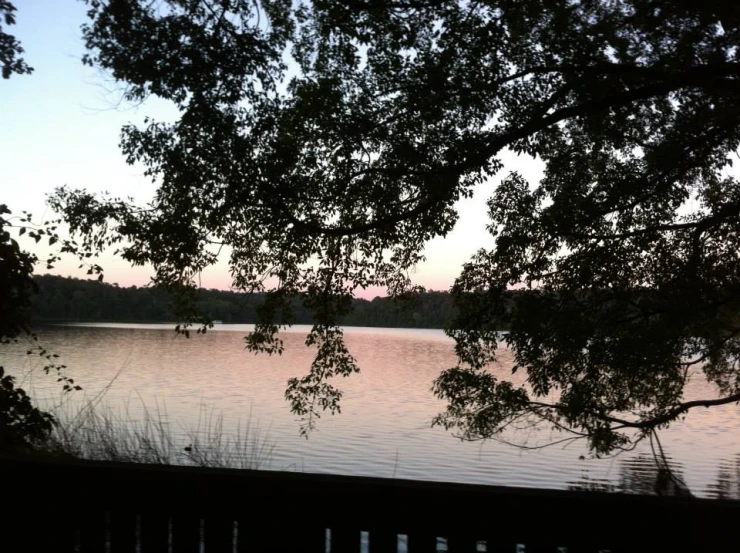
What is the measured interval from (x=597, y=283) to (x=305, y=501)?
8619 mm

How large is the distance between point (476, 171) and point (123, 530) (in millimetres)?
7577

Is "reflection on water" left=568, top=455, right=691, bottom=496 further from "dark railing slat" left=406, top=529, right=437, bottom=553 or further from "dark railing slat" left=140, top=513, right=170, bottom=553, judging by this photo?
"dark railing slat" left=140, top=513, right=170, bottom=553

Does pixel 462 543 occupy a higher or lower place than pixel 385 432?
higher

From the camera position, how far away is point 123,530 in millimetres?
2459

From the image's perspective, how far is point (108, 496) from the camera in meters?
2.46

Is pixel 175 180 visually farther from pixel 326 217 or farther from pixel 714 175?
pixel 714 175

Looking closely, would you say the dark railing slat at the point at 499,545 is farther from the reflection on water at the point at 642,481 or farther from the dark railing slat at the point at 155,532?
the reflection on water at the point at 642,481

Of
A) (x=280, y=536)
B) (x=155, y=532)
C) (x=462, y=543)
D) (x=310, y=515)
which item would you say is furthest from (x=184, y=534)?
(x=462, y=543)

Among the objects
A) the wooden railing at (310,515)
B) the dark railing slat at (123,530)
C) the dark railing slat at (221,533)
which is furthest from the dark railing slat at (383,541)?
the dark railing slat at (123,530)

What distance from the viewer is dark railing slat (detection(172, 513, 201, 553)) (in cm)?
241

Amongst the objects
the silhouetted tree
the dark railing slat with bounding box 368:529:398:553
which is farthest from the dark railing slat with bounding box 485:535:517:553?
the silhouetted tree

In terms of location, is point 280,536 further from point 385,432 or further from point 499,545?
point 385,432

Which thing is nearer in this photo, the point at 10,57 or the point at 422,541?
the point at 422,541

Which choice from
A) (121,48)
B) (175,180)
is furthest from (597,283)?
(121,48)
